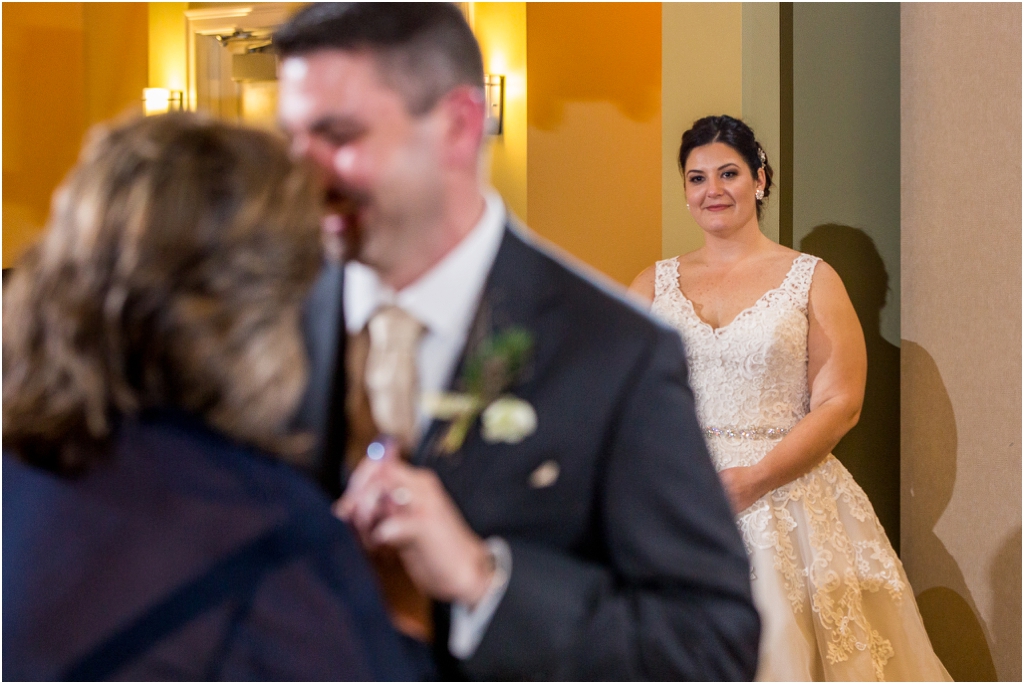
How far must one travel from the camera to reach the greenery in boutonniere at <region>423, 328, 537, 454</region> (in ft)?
3.35

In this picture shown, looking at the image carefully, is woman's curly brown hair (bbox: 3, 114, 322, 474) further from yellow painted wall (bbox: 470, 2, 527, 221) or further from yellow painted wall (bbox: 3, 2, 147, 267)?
yellow painted wall (bbox: 3, 2, 147, 267)

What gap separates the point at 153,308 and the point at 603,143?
4334 millimetres

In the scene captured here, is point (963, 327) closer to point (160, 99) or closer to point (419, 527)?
point (419, 527)

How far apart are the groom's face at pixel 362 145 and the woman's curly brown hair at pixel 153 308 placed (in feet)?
0.43

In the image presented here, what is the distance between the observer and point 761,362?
2.82 meters

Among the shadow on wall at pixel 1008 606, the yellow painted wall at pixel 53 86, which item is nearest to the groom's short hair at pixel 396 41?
the shadow on wall at pixel 1008 606

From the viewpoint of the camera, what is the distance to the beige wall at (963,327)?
2980 millimetres

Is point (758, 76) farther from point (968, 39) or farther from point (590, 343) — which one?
point (590, 343)

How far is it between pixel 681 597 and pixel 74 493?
0.60m

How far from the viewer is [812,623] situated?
272 cm

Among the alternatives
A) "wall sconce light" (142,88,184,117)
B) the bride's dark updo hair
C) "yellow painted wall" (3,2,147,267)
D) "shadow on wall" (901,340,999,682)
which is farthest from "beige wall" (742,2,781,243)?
"yellow painted wall" (3,2,147,267)

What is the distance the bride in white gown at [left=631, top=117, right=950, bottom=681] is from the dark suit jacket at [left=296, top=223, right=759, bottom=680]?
5.66 feet

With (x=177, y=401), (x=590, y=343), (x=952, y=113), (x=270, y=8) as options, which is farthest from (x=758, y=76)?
(x=270, y=8)

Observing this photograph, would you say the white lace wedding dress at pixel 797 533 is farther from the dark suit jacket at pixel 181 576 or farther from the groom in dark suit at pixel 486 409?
the dark suit jacket at pixel 181 576
